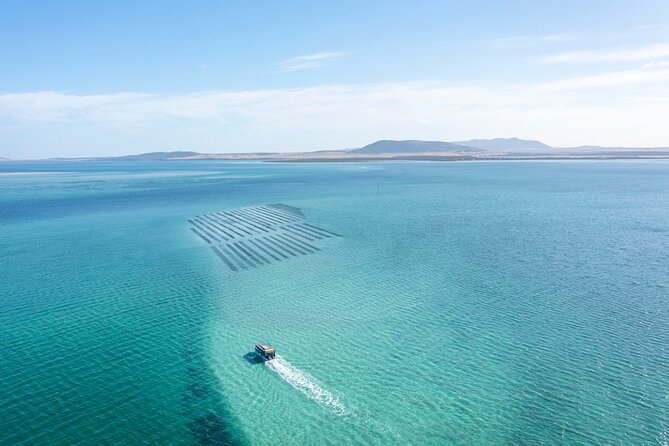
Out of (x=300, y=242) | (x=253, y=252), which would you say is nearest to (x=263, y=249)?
(x=253, y=252)

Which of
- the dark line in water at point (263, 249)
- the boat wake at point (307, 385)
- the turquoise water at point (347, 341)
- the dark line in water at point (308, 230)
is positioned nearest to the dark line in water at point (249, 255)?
the dark line in water at point (263, 249)

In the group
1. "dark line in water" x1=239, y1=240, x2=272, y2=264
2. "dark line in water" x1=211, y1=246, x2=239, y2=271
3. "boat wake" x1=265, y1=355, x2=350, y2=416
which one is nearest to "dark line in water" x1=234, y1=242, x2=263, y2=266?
"dark line in water" x1=239, y1=240, x2=272, y2=264

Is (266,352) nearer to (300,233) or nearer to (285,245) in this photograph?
(285,245)

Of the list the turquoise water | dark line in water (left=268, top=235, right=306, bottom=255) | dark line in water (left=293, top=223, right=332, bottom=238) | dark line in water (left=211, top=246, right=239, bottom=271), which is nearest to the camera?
the turquoise water

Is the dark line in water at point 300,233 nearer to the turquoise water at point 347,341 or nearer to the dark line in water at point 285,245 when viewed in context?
the turquoise water at point 347,341

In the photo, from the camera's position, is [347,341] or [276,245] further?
[276,245]

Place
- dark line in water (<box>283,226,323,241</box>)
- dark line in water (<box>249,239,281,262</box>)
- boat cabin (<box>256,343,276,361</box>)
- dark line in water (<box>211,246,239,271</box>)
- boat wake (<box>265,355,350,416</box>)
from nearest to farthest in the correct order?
boat wake (<box>265,355,350,416</box>)
boat cabin (<box>256,343,276,361</box>)
dark line in water (<box>211,246,239,271</box>)
dark line in water (<box>249,239,281,262</box>)
dark line in water (<box>283,226,323,241</box>)

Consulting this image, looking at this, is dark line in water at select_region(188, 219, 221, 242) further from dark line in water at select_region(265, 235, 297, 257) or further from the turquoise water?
dark line in water at select_region(265, 235, 297, 257)
